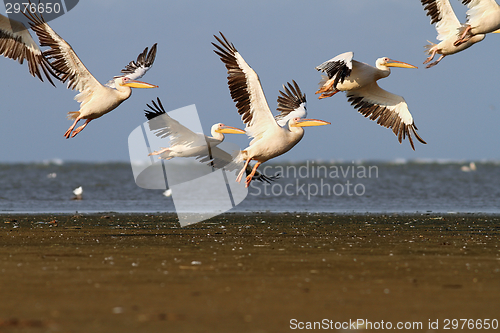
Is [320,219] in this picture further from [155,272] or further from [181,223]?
[155,272]

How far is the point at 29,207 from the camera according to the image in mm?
18156

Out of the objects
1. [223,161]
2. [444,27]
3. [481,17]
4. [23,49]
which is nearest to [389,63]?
[444,27]

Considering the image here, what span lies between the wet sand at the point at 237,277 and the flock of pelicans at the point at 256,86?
6.08ft

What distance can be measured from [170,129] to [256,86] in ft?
7.86

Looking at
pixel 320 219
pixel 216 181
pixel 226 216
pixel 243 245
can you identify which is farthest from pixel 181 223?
pixel 216 181

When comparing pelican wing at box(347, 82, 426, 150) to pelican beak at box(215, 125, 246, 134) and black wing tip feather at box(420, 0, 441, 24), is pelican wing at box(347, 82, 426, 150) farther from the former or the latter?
pelican beak at box(215, 125, 246, 134)

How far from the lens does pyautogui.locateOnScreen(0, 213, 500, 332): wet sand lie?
4.92m

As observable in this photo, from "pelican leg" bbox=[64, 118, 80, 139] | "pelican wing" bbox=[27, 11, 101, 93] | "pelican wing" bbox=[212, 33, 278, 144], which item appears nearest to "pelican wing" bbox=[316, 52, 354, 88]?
"pelican wing" bbox=[212, 33, 278, 144]

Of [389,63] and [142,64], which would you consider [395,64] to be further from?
[142,64]

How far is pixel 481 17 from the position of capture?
484 inches

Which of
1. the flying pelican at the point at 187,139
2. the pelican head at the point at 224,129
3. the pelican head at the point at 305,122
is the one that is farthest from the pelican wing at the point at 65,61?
the pelican head at the point at 305,122

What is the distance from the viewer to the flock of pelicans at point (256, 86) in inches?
434

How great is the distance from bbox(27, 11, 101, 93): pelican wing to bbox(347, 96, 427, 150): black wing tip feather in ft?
19.2

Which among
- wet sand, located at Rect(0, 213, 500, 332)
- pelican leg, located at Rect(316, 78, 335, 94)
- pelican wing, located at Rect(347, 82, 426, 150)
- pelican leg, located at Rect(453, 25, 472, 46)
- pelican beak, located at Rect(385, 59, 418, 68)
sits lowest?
wet sand, located at Rect(0, 213, 500, 332)
